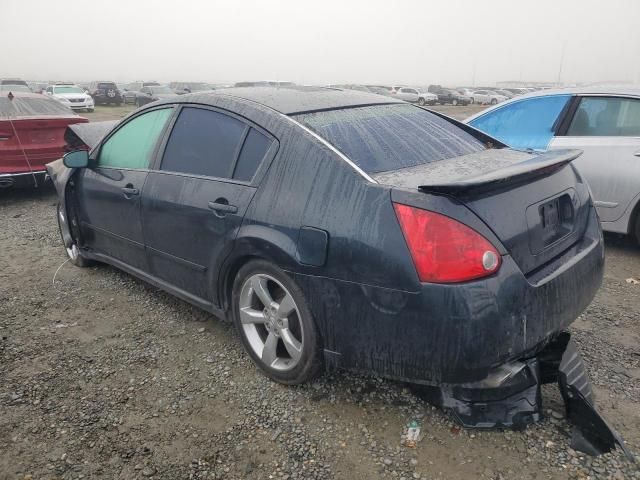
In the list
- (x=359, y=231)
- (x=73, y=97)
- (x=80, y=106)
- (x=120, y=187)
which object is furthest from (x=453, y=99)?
(x=359, y=231)

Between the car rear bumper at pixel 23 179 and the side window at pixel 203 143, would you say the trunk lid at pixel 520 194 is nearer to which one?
the side window at pixel 203 143

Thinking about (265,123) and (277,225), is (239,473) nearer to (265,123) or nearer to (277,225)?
(277,225)

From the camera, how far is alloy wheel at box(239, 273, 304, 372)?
2.47 meters

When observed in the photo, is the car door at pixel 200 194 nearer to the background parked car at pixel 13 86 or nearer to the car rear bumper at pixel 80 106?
the background parked car at pixel 13 86

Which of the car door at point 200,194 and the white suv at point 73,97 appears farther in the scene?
the white suv at point 73,97

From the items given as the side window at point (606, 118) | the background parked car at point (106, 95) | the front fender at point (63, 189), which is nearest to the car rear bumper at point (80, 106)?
the background parked car at point (106, 95)

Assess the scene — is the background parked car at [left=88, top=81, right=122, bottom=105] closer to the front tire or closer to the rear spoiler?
the front tire

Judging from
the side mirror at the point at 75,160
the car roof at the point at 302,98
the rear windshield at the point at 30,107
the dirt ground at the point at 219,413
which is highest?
the car roof at the point at 302,98

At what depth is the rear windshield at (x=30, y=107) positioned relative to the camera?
22.0ft

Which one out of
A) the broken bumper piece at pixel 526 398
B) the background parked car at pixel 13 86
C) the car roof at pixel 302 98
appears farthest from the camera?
the background parked car at pixel 13 86

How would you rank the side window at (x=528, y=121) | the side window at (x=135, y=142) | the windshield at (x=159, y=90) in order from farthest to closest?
1. the windshield at (x=159, y=90)
2. the side window at (x=528, y=121)
3. the side window at (x=135, y=142)

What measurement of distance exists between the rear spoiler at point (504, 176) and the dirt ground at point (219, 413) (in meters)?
1.12

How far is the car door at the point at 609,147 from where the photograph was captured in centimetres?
426

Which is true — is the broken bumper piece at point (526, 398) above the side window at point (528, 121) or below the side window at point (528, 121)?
below
